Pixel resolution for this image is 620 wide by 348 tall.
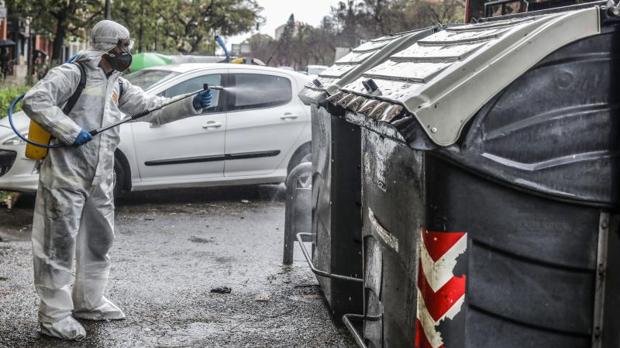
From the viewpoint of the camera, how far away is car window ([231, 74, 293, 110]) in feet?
36.7

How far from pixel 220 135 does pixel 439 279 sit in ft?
24.9

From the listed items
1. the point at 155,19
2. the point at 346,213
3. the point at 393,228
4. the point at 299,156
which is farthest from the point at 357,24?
the point at 393,228

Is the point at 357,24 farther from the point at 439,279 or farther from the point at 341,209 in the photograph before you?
the point at 439,279

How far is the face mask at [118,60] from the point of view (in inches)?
233

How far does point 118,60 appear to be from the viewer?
233 inches

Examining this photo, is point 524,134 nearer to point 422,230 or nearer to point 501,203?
point 501,203

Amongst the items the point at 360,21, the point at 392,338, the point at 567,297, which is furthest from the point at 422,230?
the point at 360,21

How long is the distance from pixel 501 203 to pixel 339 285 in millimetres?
2656

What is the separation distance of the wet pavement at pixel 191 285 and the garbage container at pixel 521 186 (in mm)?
2274

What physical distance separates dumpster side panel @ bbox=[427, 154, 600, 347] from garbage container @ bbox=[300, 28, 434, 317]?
6.69 ft

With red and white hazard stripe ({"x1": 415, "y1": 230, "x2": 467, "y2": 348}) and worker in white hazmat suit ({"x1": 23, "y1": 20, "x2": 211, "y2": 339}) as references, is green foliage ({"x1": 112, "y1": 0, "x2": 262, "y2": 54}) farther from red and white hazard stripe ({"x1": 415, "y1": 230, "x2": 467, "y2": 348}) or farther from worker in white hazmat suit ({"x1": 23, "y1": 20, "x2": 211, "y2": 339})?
red and white hazard stripe ({"x1": 415, "y1": 230, "x2": 467, "y2": 348})

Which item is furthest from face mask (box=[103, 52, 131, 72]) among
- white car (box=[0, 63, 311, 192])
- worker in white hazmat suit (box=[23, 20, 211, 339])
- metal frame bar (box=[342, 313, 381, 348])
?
white car (box=[0, 63, 311, 192])

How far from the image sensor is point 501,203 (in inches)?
136

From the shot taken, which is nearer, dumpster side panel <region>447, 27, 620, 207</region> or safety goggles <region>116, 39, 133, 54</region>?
dumpster side panel <region>447, 27, 620, 207</region>
